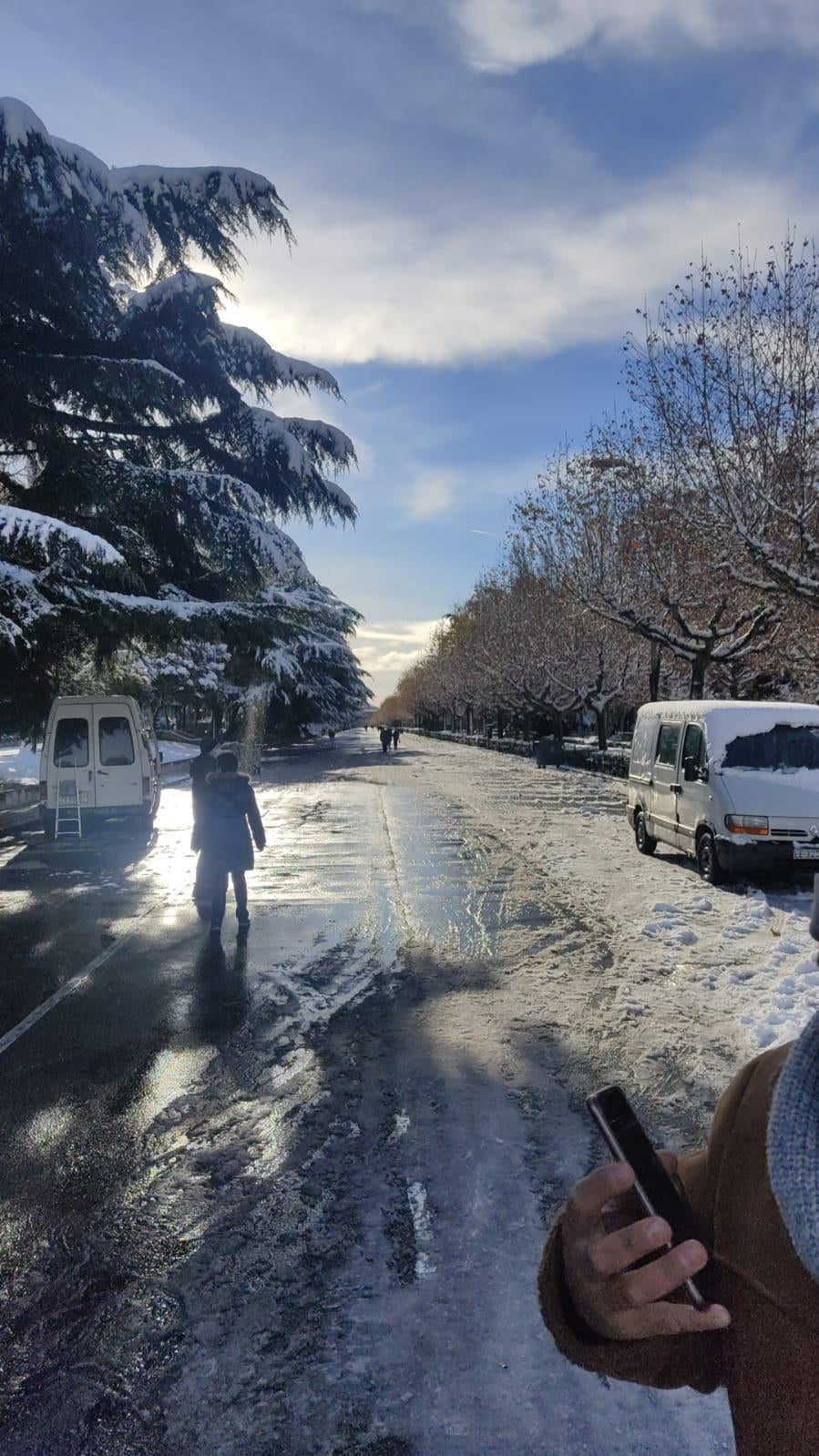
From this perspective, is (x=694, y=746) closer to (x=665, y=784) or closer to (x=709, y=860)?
(x=665, y=784)

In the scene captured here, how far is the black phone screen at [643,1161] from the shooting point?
1147 millimetres

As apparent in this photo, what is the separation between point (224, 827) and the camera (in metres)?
9.21

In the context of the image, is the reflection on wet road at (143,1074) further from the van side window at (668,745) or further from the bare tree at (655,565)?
the bare tree at (655,565)

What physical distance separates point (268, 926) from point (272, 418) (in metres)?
12.9

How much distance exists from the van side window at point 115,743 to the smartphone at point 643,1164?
1643 cm

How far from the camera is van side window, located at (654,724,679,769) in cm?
1362

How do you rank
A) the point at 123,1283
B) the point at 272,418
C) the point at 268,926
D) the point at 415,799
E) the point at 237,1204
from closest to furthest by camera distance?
the point at 123,1283 < the point at 237,1204 < the point at 268,926 < the point at 272,418 < the point at 415,799

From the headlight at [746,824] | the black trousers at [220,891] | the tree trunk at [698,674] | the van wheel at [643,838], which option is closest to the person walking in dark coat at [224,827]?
the black trousers at [220,891]

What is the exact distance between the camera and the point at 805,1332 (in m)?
1.04

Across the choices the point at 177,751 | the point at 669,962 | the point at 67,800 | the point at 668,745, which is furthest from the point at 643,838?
the point at 177,751

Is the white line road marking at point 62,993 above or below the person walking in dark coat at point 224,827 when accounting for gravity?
below

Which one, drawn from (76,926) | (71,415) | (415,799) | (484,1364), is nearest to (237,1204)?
(484,1364)

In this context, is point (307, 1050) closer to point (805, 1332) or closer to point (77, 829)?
point (805, 1332)

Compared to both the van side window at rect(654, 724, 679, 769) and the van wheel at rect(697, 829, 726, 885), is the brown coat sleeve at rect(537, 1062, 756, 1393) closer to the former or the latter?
the van wheel at rect(697, 829, 726, 885)
